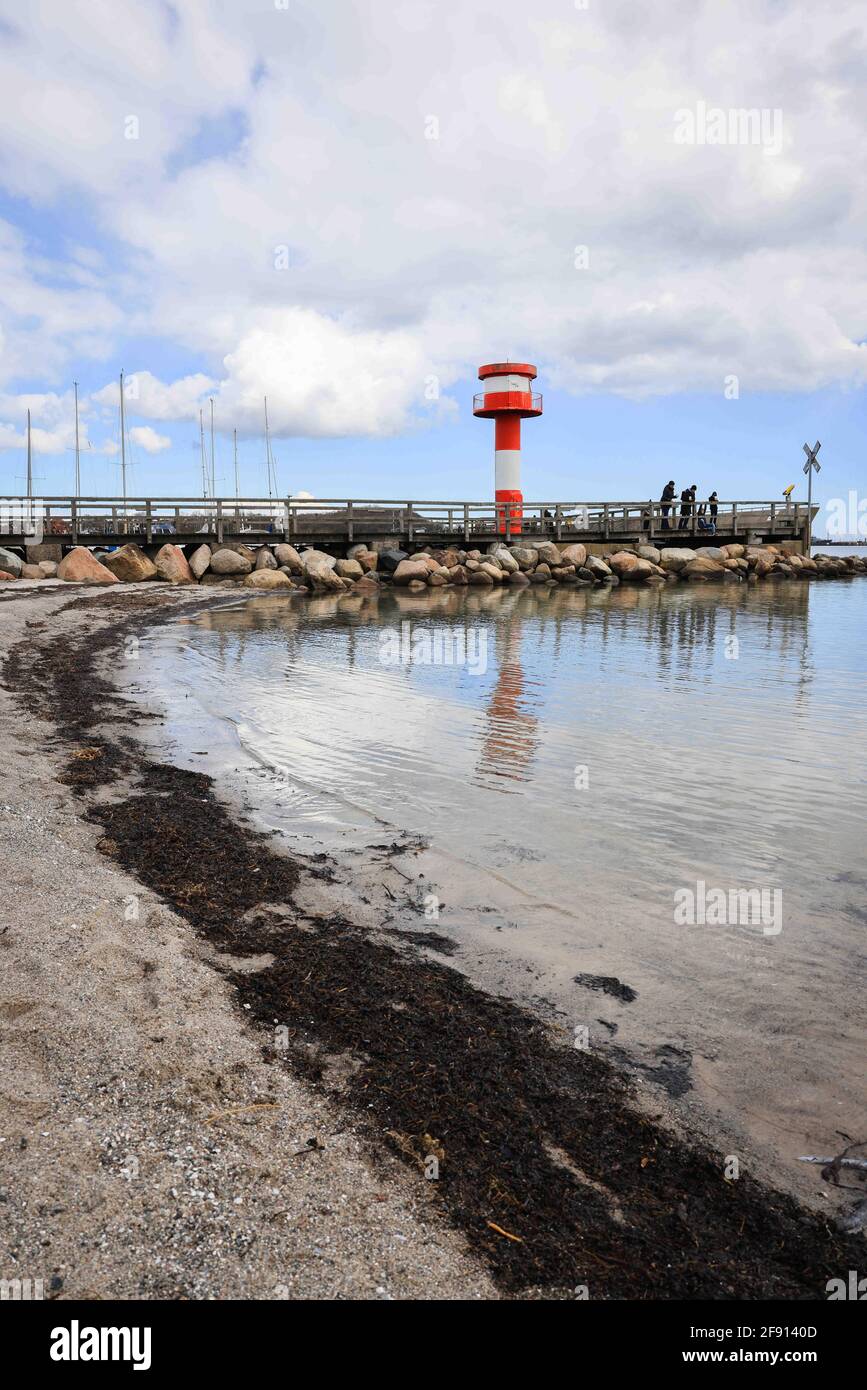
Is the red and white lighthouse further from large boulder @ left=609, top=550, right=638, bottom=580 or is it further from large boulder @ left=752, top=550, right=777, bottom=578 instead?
large boulder @ left=752, top=550, right=777, bottom=578

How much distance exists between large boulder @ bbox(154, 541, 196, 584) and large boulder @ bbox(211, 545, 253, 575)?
1.05 m

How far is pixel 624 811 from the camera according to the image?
7141 mm

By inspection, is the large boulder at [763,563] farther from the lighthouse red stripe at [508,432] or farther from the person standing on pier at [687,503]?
the lighthouse red stripe at [508,432]

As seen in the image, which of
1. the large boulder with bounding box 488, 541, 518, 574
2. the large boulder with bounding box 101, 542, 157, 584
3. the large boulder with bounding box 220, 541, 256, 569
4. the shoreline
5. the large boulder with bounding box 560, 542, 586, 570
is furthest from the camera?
the large boulder with bounding box 560, 542, 586, 570

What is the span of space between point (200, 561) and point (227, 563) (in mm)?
1023

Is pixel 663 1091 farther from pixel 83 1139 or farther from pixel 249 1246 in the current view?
pixel 83 1139

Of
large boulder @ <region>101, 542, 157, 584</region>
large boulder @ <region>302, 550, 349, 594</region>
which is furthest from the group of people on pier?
large boulder @ <region>101, 542, 157, 584</region>

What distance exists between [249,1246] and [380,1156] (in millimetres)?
552

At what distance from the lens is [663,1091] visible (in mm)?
3406

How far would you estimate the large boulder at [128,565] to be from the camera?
31.4m

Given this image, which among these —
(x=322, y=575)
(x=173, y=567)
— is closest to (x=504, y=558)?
(x=322, y=575)

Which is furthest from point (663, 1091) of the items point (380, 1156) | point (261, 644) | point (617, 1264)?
point (261, 644)

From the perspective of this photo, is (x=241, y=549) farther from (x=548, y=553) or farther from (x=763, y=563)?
(x=763, y=563)

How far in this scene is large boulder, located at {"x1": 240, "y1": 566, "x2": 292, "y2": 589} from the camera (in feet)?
108
